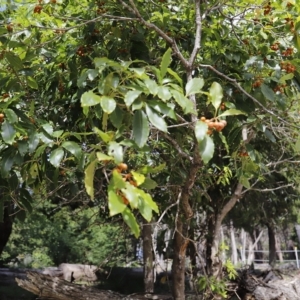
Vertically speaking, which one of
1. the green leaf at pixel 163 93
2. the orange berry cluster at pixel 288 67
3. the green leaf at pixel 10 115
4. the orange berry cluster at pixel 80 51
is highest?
the orange berry cluster at pixel 80 51

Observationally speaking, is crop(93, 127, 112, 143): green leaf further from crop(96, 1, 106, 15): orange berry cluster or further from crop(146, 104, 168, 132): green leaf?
crop(96, 1, 106, 15): orange berry cluster

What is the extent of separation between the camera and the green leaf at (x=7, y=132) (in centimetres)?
188

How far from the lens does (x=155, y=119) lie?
1527 mm

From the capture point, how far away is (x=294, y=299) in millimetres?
4965

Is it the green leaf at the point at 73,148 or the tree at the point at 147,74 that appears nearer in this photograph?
the green leaf at the point at 73,148

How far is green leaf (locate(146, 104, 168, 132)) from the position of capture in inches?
59.1

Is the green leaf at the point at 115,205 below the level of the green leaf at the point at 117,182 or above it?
below

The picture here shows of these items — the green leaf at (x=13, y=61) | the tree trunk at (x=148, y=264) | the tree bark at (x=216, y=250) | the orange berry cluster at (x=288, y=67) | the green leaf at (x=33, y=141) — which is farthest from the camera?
the tree trunk at (x=148, y=264)

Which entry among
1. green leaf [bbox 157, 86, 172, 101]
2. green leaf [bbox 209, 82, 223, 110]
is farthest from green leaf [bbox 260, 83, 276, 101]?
green leaf [bbox 157, 86, 172, 101]

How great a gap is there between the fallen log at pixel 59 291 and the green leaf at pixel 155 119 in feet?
10.4

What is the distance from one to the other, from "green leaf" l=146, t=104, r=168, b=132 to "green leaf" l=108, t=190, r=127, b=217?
350mm

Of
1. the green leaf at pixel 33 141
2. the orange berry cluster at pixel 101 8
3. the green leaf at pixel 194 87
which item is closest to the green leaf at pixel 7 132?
the green leaf at pixel 33 141

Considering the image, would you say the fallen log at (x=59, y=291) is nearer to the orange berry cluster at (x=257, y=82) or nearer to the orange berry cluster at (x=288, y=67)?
the orange berry cluster at (x=257, y=82)

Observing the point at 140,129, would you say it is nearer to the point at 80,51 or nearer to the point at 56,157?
the point at 56,157
